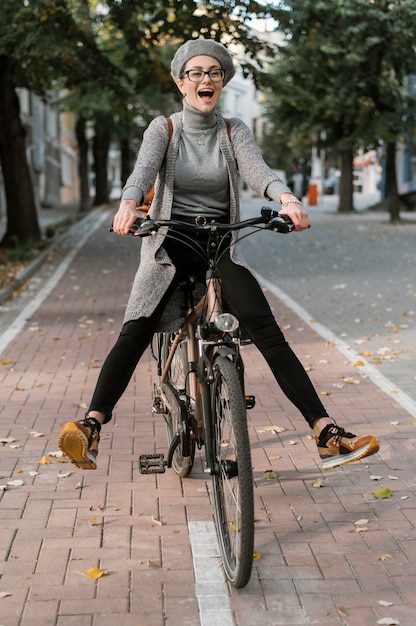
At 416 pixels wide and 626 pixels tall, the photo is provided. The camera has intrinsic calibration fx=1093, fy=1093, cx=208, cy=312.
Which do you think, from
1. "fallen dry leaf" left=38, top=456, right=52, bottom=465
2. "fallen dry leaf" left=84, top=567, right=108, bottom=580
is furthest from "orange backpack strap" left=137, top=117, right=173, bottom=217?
"fallen dry leaf" left=38, top=456, right=52, bottom=465

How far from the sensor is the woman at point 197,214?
4.61 meters

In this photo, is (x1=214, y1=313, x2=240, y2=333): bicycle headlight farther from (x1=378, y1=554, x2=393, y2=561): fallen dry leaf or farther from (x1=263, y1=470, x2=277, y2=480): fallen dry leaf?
(x1=263, y1=470, x2=277, y2=480): fallen dry leaf

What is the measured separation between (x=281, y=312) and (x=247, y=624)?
8.92 m

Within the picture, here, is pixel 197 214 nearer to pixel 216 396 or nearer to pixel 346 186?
pixel 216 396

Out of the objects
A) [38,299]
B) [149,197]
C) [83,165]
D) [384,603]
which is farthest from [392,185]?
[384,603]

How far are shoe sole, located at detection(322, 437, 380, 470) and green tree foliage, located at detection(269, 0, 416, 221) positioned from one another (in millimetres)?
20916

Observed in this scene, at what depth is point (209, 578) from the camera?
4.18 metres

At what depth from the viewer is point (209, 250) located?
453 cm

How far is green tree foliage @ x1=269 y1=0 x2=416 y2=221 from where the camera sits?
27250 mm

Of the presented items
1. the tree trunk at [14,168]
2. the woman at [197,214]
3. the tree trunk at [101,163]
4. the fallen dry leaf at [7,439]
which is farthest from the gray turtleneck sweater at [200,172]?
the tree trunk at [101,163]

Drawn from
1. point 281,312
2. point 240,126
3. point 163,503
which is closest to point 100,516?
point 163,503

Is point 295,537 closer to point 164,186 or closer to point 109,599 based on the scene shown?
point 109,599

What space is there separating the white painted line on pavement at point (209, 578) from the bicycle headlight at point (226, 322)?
932 millimetres

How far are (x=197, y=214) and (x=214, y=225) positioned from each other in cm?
43
